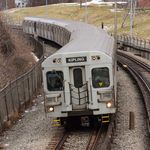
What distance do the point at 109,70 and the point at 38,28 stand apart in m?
44.7

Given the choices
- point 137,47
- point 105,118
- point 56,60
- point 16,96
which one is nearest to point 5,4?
point 137,47

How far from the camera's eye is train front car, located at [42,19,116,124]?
15.9 metres

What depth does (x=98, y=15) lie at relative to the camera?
10600 centimetres

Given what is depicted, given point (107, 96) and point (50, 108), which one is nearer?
point (107, 96)

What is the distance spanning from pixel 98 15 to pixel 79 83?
9124cm

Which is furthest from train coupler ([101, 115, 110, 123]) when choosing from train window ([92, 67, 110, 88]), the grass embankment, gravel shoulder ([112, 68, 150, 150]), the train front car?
the grass embankment

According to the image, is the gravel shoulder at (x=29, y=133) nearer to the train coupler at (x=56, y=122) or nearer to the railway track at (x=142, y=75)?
the train coupler at (x=56, y=122)

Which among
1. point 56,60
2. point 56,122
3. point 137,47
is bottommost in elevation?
point 137,47

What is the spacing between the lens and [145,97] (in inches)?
875

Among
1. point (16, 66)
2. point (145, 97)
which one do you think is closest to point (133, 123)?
point (145, 97)

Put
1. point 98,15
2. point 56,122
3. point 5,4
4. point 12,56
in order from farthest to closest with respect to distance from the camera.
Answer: point 5,4, point 98,15, point 12,56, point 56,122

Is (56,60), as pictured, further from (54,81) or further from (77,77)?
(77,77)

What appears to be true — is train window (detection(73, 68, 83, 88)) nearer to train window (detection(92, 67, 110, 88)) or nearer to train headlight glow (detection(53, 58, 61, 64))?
train window (detection(92, 67, 110, 88))

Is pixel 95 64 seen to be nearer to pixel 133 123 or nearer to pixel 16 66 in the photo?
pixel 133 123
